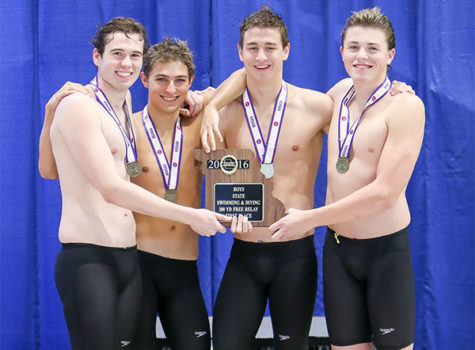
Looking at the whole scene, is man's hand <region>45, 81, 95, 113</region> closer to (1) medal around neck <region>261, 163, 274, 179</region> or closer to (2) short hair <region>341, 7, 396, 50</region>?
(1) medal around neck <region>261, 163, 274, 179</region>

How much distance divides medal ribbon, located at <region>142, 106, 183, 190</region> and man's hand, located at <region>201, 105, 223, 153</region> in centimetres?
22

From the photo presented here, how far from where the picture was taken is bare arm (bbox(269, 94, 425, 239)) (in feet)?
9.45

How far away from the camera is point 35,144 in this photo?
16.2 feet

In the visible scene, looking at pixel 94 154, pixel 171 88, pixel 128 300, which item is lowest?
pixel 128 300

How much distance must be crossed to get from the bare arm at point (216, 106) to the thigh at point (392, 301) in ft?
3.63

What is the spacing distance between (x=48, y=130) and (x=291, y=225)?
4.53ft

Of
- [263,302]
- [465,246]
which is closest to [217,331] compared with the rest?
[263,302]

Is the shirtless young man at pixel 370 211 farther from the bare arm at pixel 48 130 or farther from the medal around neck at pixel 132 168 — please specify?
the bare arm at pixel 48 130

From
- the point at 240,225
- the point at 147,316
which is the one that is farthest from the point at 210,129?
the point at 147,316

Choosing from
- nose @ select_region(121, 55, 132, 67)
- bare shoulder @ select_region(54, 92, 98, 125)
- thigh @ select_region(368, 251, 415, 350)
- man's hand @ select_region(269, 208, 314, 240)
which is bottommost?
thigh @ select_region(368, 251, 415, 350)

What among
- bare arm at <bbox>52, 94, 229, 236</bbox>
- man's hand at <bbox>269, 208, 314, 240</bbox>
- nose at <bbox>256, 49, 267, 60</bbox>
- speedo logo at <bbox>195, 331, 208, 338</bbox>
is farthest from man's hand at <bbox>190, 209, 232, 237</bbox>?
nose at <bbox>256, 49, 267, 60</bbox>

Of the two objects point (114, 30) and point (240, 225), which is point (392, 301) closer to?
point (240, 225)

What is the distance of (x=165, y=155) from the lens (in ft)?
10.8

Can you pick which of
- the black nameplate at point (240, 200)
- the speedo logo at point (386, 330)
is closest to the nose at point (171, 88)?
the black nameplate at point (240, 200)
